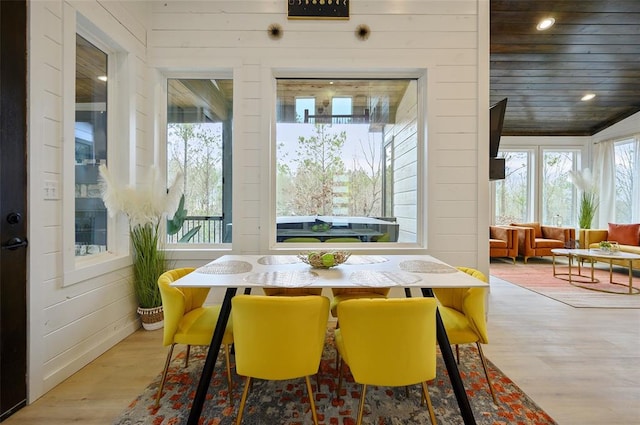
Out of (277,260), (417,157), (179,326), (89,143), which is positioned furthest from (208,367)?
(417,157)

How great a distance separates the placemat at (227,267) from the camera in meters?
1.89

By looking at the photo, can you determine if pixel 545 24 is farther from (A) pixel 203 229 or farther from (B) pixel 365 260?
(A) pixel 203 229

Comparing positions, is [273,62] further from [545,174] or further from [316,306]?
[545,174]

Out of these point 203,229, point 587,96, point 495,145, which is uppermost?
point 587,96

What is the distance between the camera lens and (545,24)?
381cm

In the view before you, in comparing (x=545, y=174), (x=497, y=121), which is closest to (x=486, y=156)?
(x=497, y=121)

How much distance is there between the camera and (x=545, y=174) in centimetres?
693

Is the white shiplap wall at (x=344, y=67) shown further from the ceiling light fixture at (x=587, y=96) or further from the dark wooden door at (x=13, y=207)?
the ceiling light fixture at (x=587, y=96)

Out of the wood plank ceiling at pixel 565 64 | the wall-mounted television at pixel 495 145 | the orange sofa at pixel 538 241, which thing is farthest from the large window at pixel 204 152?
the orange sofa at pixel 538 241

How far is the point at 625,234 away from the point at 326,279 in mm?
6462

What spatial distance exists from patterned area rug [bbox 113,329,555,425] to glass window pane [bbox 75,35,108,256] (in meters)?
1.29

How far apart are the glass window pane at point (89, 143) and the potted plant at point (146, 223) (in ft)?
0.57

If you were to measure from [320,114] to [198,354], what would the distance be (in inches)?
102

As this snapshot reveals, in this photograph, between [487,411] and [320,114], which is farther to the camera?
[320,114]
